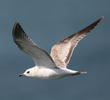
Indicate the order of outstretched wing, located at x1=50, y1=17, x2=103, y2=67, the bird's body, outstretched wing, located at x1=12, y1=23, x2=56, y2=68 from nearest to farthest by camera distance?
1. outstretched wing, located at x1=12, y1=23, x2=56, y2=68
2. the bird's body
3. outstretched wing, located at x1=50, y1=17, x2=103, y2=67

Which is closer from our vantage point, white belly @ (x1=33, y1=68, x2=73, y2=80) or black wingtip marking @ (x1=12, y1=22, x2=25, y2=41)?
black wingtip marking @ (x1=12, y1=22, x2=25, y2=41)

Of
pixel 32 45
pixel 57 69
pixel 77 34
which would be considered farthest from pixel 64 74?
pixel 77 34

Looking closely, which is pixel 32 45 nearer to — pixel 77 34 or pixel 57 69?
pixel 57 69

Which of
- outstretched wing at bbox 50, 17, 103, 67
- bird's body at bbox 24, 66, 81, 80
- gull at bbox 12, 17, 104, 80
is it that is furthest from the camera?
outstretched wing at bbox 50, 17, 103, 67

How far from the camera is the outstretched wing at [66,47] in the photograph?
22.9m

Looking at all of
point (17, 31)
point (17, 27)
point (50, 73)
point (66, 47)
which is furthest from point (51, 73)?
point (66, 47)

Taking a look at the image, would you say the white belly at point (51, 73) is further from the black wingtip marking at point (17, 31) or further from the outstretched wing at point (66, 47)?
the black wingtip marking at point (17, 31)

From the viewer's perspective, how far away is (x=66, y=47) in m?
24.0

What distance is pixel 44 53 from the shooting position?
20.5 metres

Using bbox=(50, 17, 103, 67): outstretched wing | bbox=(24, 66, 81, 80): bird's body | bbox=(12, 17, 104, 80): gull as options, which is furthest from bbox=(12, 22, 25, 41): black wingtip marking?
bbox=(50, 17, 103, 67): outstretched wing

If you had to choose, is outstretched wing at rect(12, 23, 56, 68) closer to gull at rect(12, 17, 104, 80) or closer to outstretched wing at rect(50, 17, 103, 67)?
gull at rect(12, 17, 104, 80)

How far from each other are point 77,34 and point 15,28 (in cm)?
572

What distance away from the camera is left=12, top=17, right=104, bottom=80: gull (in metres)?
20.1

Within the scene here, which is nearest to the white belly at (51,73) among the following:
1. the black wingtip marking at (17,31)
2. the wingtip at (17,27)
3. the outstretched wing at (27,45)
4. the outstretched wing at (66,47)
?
the outstretched wing at (27,45)
